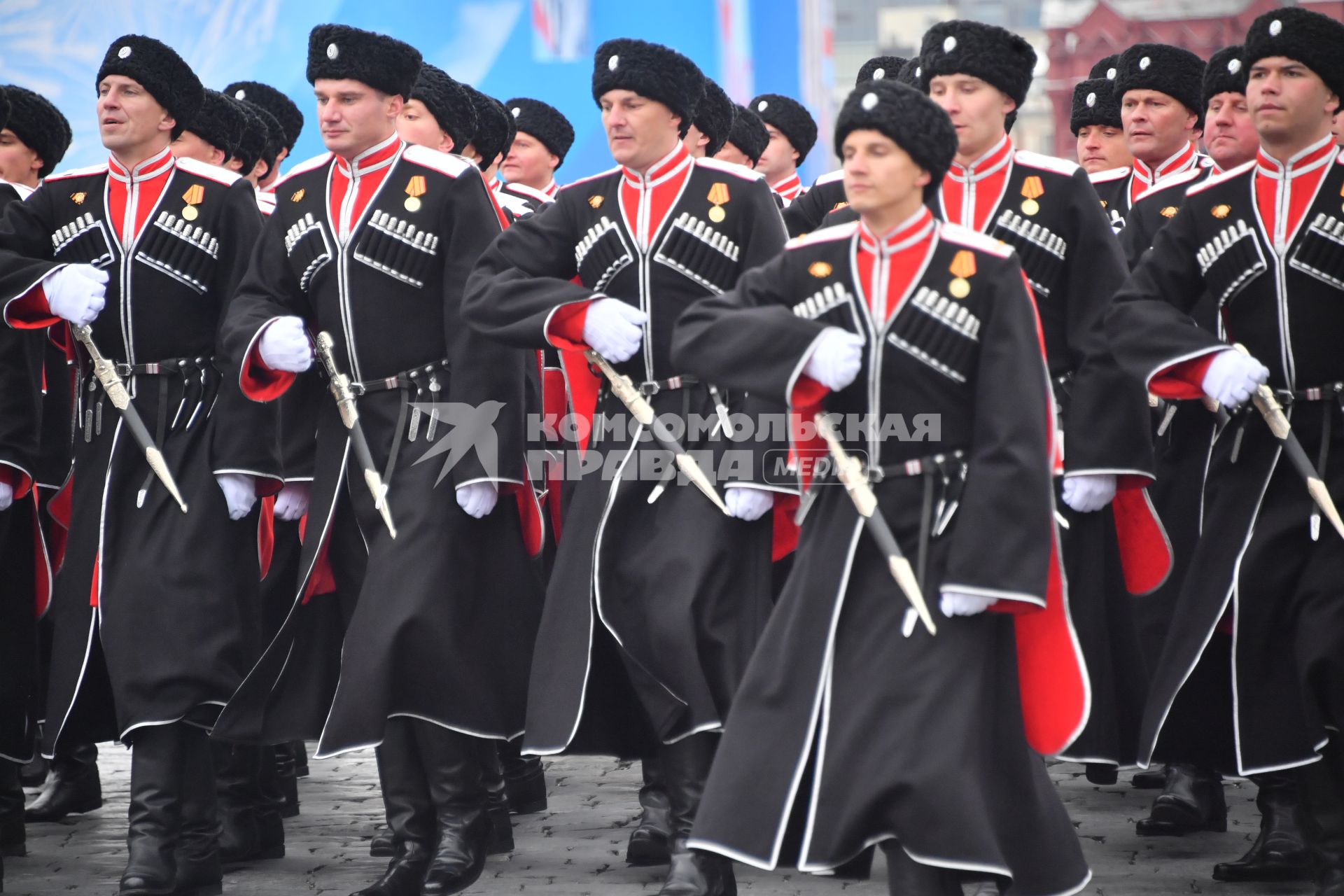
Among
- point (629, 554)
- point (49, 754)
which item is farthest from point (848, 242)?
point (49, 754)

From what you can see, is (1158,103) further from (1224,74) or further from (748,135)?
(748,135)

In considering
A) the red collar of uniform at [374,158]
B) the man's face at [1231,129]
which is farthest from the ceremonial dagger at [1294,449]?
the red collar of uniform at [374,158]

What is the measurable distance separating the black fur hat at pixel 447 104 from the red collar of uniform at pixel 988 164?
2146mm

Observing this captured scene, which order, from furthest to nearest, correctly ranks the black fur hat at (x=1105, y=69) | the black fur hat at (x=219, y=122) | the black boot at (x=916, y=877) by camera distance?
the black fur hat at (x=1105, y=69)
the black fur hat at (x=219, y=122)
the black boot at (x=916, y=877)

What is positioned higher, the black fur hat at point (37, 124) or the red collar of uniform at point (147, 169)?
the black fur hat at point (37, 124)

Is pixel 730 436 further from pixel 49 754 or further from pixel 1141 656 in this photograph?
pixel 49 754

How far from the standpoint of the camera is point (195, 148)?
6871 millimetres

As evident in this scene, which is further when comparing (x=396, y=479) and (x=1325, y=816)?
(x=396, y=479)

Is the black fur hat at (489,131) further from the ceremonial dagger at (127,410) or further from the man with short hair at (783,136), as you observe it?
the ceremonial dagger at (127,410)

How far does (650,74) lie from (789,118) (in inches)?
149

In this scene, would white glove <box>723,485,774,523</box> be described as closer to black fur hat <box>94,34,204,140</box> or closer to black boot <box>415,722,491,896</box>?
black boot <box>415,722,491,896</box>

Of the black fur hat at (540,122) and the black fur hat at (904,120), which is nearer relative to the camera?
the black fur hat at (904,120)

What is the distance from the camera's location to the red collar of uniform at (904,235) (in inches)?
172

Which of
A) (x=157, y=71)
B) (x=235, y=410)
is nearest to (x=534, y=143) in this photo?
(x=157, y=71)
